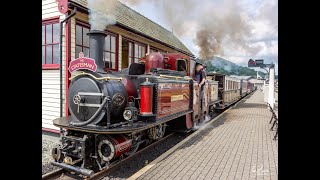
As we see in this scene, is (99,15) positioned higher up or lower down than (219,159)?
higher up

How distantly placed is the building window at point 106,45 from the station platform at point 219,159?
442 cm

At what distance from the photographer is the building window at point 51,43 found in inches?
314

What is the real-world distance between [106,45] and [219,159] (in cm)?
620

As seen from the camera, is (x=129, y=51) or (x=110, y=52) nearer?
(x=110, y=52)

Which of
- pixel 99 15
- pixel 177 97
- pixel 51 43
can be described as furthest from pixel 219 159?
pixel 51 43

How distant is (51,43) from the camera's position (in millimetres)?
8141

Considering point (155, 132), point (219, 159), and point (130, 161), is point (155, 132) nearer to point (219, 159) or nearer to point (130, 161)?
point (130, 161)

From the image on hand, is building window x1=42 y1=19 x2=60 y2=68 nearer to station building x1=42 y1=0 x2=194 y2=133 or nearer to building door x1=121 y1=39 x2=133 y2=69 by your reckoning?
station building x1=42 y1=0 x2=194 y2=133

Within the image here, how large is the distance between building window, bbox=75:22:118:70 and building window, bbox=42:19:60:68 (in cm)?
65

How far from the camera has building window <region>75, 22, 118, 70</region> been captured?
8.24m

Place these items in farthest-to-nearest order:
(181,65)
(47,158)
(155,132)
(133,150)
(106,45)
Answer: (106,45) < (181,65) < (155,132) < (47,158) < (133,150)

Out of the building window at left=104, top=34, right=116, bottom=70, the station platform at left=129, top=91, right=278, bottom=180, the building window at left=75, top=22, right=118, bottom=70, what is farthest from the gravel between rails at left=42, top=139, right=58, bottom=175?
the building window at left=104, top=34, right=116, bottom=70

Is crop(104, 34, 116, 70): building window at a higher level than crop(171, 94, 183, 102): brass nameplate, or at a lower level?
higher
